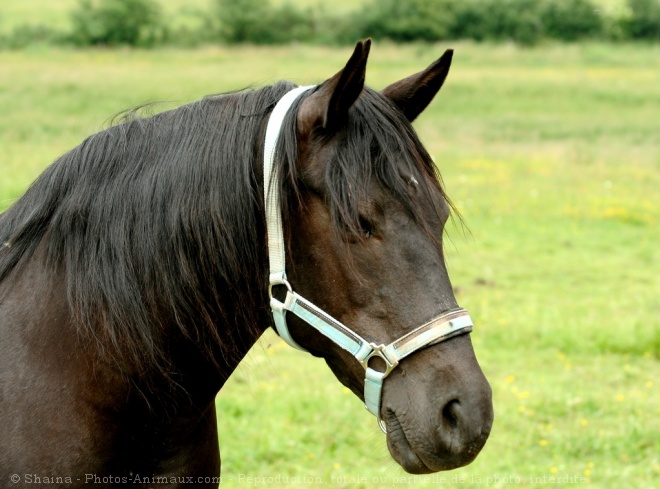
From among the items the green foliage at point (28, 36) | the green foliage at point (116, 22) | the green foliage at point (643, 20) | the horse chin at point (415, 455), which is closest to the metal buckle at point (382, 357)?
the horse chin at point (415, 455)

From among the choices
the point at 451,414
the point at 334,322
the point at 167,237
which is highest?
the point at 167,237

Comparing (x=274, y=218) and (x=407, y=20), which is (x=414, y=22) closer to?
(x=407, y=20)

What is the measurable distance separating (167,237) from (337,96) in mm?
600

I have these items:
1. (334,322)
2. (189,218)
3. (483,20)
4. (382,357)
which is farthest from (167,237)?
(483,20)

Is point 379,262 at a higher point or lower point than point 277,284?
higher

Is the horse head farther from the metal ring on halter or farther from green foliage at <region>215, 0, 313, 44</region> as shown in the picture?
green foliage at <region>215, 0, 313, 44</region>

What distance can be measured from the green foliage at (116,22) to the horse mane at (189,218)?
3144 centimetres

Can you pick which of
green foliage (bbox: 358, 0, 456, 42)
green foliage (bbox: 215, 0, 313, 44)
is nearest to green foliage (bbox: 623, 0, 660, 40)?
green foliage (bbox: 358, 0, 456, 42)

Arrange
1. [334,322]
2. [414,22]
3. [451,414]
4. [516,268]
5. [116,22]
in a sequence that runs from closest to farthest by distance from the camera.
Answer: [451,414]
[334,322]
[516,268]
[116,22]
[414,22]

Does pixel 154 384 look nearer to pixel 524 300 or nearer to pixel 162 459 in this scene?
pixel 162 459

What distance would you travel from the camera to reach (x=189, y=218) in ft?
7.52

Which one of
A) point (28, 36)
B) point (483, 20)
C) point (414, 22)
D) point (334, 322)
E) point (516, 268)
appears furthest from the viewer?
point (483, 20)

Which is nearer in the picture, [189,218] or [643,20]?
[189,218]

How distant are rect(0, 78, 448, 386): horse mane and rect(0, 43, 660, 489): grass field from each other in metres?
0.60
